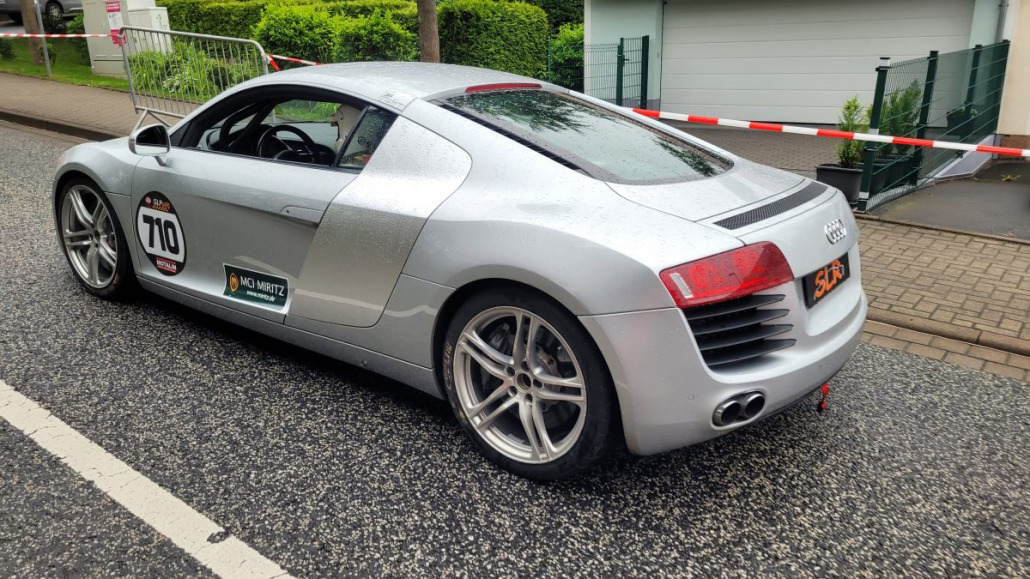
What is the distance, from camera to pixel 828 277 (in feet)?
10.1

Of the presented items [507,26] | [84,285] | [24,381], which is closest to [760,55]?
[507,26]

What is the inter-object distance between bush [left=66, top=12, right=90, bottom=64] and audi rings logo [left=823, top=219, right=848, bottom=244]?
58.6 ft

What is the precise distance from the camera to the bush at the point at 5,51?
61.3 feet

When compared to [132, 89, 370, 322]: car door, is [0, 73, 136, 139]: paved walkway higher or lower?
lower

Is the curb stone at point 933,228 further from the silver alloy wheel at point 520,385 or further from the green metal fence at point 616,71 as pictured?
the green metal fence at point 616,71

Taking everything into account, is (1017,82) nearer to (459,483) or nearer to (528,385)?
(528,385)

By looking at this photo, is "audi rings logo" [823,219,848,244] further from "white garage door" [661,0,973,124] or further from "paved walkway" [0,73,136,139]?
"white garage door" [661,0,973,124]

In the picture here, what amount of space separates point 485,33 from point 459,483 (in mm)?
12460

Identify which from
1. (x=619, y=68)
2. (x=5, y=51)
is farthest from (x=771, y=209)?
(x=5, y=51)

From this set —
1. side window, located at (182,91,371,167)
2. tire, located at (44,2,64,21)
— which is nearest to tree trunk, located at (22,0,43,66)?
tire, located at (44,2,64,21)

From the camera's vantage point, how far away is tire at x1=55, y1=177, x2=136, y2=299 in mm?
4578

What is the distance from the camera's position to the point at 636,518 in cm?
287

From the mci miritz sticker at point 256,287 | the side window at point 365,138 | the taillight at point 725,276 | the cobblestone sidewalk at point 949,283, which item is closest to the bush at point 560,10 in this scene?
the cobblestone sidewalk at point 949,283

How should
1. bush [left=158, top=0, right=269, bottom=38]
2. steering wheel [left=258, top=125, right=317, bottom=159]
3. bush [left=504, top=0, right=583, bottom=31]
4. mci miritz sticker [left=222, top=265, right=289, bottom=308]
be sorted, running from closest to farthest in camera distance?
mci miritz sticker [left=222, top=265, right=289, bottom=308] < steering wheel [left=258, top=125, right=317, bottom=159] < bush [left=158, top=0, right=269, bottom=38] < bush [left=504, top=0, right=583, bottom=31]
